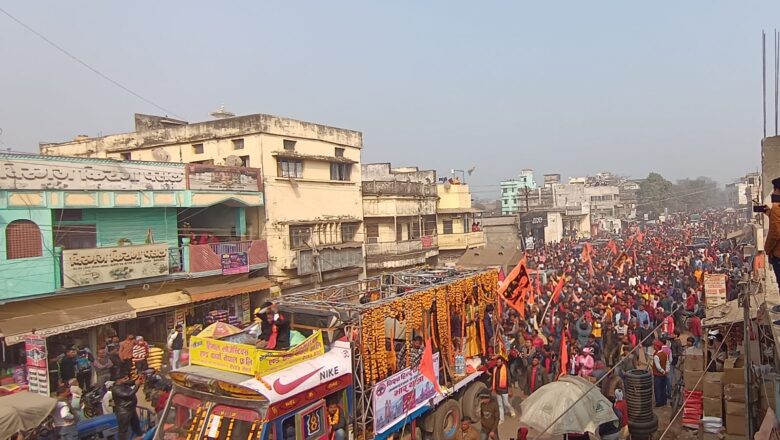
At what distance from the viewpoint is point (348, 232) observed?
2770 cm

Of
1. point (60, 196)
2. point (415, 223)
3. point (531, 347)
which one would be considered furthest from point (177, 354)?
point (415, 223)

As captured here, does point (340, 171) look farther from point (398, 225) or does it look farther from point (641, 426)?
point (641, 426)

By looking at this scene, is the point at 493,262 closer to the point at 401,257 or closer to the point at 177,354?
the point at 401,257

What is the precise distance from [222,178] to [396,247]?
449 inches

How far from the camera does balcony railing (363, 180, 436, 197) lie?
29.5 meters

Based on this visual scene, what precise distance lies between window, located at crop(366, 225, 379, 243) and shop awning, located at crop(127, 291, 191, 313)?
479 inches

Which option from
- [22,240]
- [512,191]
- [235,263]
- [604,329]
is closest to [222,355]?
[22,240]

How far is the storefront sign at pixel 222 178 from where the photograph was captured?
19453 mm

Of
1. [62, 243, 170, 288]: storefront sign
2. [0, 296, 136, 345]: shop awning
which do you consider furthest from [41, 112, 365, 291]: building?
[0, 296, 136, 345]: shop awning

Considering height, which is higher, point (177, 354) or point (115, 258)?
point (115, 258)

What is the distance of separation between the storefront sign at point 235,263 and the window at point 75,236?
14.1ft

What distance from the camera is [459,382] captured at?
1101 cm

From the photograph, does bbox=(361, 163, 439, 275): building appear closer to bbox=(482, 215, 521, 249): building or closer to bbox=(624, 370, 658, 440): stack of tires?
bbox=(482, 215, 521, 249): building

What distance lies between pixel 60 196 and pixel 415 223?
19.7 metres
